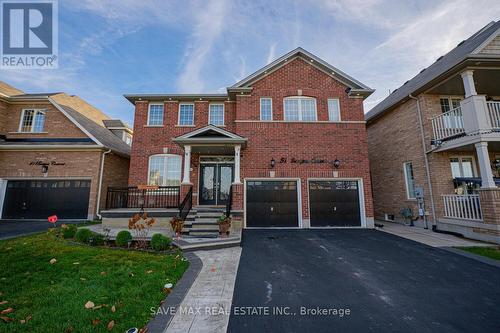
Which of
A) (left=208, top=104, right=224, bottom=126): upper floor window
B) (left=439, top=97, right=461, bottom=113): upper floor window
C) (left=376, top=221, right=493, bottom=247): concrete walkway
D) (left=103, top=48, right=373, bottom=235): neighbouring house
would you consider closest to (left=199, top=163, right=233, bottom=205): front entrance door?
(left=103, top=48, right=373, bottom=235): neighbouring house

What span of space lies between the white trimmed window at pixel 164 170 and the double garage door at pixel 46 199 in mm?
3855

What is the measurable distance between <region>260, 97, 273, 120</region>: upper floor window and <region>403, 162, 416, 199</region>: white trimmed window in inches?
→ 307

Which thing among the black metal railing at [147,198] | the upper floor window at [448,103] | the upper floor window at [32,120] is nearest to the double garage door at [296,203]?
the black metal railing at [147,198]

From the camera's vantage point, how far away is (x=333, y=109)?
1102 centimetres

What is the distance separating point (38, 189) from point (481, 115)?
70.2 ft

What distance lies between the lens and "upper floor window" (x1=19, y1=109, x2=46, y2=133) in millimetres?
12336

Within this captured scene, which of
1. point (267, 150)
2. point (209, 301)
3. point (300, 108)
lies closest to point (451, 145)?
point (300, 108)

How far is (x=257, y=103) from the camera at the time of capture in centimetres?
1095

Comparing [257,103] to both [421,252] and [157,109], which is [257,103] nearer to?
[157,109]

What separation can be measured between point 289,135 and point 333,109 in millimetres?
2902

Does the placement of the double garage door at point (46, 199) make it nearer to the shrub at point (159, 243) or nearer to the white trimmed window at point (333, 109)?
the shrub at point (159, 243)

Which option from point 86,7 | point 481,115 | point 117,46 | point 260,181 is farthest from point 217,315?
point 117,46

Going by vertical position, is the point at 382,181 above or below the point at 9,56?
below

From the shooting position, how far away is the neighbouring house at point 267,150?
33.2 feet
